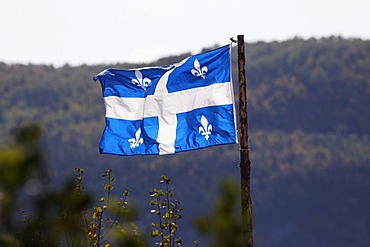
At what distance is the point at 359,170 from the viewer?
172 meters

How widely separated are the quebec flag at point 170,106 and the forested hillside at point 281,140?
142 m

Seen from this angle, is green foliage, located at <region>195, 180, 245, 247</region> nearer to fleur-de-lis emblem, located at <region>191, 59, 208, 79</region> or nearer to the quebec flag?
the quebec flag

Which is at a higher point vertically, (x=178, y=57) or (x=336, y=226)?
(x=178, y=57)

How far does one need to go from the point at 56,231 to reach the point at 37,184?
178 mm

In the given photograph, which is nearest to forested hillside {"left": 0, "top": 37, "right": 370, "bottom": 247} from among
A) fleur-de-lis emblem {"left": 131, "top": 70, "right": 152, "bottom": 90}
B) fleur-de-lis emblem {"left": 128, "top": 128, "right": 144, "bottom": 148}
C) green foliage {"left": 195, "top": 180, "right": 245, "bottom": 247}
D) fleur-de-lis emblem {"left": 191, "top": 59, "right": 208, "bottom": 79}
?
fleur-de-lis emblem {"left": 131, "top": 70, "right": 152, "bottom": 90}

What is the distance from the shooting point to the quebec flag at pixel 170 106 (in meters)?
18.6

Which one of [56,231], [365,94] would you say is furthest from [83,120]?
[56,231]

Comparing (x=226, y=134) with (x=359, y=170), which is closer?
(x=226, y=134)

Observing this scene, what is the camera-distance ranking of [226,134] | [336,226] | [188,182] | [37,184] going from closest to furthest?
1. [37,184]
2. [226,134]
3. [336,226]
4. [188,182]

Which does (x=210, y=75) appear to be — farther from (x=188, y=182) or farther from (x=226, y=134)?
(x=188, y=182)

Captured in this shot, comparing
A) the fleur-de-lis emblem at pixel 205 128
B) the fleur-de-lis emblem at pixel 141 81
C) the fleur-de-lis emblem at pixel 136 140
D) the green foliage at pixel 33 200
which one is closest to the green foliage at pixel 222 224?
the green foliage at pixel 33 200

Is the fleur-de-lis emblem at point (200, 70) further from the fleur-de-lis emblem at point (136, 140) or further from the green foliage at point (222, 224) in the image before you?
the green foliage at point (222, 224)

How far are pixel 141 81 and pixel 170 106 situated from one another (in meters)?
0.51

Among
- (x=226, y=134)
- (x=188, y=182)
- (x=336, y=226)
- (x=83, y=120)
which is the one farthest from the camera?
(x=83, y=120)
